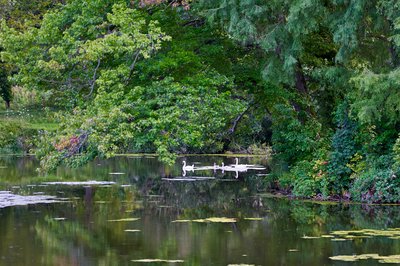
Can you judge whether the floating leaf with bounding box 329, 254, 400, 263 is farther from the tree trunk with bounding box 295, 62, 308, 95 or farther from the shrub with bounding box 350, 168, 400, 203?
the tree trunk with bounding box 295, 62, 308, 95

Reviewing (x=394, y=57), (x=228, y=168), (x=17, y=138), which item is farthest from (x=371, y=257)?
(x=17, y=138)

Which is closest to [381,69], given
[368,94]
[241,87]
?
[368,94]

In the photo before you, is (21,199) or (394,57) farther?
(21,199)

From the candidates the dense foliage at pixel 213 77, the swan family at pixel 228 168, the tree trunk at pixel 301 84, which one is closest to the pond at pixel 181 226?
the dense foliage at pixel 213 77

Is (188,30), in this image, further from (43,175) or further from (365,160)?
(43,175)

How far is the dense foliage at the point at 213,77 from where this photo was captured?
21.9m

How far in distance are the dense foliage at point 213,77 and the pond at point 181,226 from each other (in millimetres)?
1452

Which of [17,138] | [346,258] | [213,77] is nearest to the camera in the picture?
[346,258]

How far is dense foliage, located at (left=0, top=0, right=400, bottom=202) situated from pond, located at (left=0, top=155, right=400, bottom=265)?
145 centimetres

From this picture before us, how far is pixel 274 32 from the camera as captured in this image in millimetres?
23625

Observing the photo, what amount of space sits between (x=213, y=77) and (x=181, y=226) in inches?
272

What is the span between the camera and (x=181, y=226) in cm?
1861

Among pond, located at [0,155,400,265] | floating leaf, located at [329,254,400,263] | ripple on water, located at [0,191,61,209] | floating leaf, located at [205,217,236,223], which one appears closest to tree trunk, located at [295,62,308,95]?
pond, located at [0,155,400,265]

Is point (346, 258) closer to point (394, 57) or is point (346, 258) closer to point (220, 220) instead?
point (220, 220)
